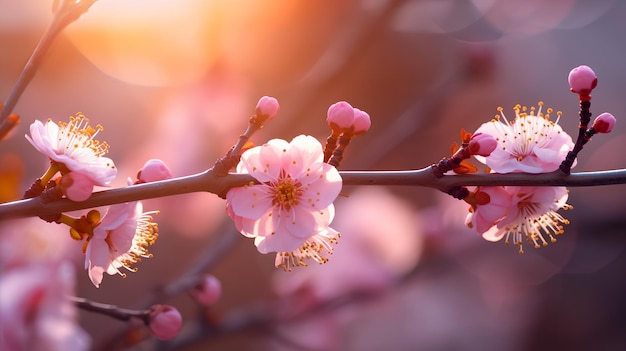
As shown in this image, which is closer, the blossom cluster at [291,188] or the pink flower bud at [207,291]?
the blossom cluster at [291,188]

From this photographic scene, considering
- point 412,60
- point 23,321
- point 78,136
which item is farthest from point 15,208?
point 412,60

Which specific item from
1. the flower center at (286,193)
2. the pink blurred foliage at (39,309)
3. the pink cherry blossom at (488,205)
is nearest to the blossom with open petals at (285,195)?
the flower center at (286,193)

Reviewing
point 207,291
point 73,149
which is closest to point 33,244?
point 207,291

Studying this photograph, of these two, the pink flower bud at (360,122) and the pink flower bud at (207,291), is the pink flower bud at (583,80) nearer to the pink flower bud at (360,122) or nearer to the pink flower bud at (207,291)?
the pink flower bud at (360,122)

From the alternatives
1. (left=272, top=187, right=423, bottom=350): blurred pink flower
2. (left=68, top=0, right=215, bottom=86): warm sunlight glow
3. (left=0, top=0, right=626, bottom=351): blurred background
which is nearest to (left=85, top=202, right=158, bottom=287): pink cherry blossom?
(left=0, top=0, right=626, bottom=351): blurred background

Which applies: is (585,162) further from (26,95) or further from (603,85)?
(26,95)

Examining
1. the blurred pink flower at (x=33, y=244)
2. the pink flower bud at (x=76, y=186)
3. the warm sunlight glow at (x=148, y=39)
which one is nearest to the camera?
the pink flower bud at (x=76, y=186)

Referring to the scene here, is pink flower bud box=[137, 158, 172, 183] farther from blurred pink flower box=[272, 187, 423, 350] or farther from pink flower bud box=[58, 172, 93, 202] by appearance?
blurred pink flower box=[272, 187, 423, 350]
